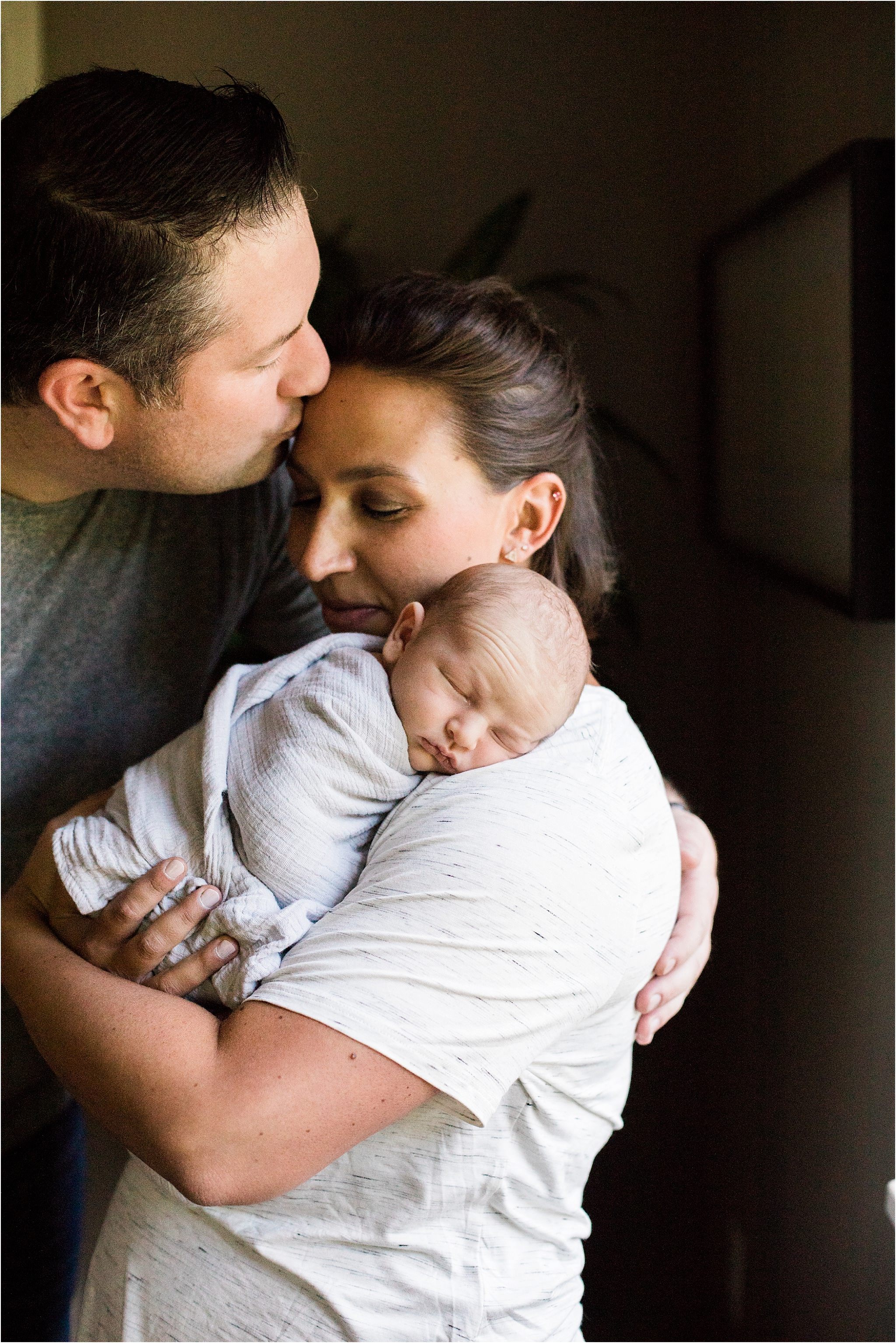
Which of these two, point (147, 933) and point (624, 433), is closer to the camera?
point (147, 933)

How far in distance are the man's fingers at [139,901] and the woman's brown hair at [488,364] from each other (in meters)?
0.58

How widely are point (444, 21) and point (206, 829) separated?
260 cm

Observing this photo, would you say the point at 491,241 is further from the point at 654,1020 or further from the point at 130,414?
the point at 654,1020

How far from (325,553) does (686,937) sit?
0.62 m

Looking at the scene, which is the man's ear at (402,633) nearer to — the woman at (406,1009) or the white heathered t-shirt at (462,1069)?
the woman at (406,1009)

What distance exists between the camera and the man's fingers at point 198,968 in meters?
1.03

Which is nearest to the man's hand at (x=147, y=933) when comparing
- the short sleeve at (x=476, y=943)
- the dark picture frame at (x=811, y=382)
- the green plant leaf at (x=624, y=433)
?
the short sleeve at (x=476, y=943)

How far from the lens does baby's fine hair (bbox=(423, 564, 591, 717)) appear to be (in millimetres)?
1123

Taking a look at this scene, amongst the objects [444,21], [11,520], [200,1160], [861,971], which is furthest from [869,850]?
[444,21]

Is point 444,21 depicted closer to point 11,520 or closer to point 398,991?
point 11,520

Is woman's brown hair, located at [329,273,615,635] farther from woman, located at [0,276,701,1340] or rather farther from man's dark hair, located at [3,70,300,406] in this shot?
man's dark hair, located at [3,70,300,406]

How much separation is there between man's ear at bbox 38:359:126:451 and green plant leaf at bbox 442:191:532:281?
1418mm

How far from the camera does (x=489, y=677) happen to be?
110 centimetres

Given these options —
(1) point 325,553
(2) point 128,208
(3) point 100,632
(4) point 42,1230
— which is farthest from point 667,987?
(4) point 42,1230
